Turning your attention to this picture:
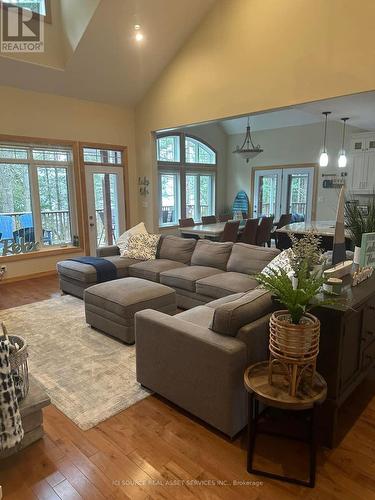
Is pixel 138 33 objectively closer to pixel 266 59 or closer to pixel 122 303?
pixel 266 59

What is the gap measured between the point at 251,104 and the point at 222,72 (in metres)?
0.79

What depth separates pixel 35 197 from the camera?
5777mm

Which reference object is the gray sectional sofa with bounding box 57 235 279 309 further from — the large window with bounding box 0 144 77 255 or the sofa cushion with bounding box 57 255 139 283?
the large window with bounding box 0 144 77 255

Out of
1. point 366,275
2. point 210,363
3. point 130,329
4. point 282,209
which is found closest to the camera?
point 210,363

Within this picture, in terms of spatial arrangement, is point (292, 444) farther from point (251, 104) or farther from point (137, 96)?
point (137, 96)

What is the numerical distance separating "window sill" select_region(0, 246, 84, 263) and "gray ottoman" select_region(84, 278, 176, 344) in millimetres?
2714

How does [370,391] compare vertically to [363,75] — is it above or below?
below

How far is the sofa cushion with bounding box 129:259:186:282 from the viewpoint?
4.27 m

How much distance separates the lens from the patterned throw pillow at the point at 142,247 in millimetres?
4832

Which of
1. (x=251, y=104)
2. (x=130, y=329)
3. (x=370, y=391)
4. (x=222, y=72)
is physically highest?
(x=222, y=72)

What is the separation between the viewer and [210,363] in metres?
1.97

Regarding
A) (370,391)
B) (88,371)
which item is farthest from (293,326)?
(88,371)

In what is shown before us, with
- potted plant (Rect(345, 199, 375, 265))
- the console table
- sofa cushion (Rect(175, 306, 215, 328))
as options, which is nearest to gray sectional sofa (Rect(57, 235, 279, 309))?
sofa cushion (Rect(175, 306, 215, 328))

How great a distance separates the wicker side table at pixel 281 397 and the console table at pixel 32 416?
1213 mm
